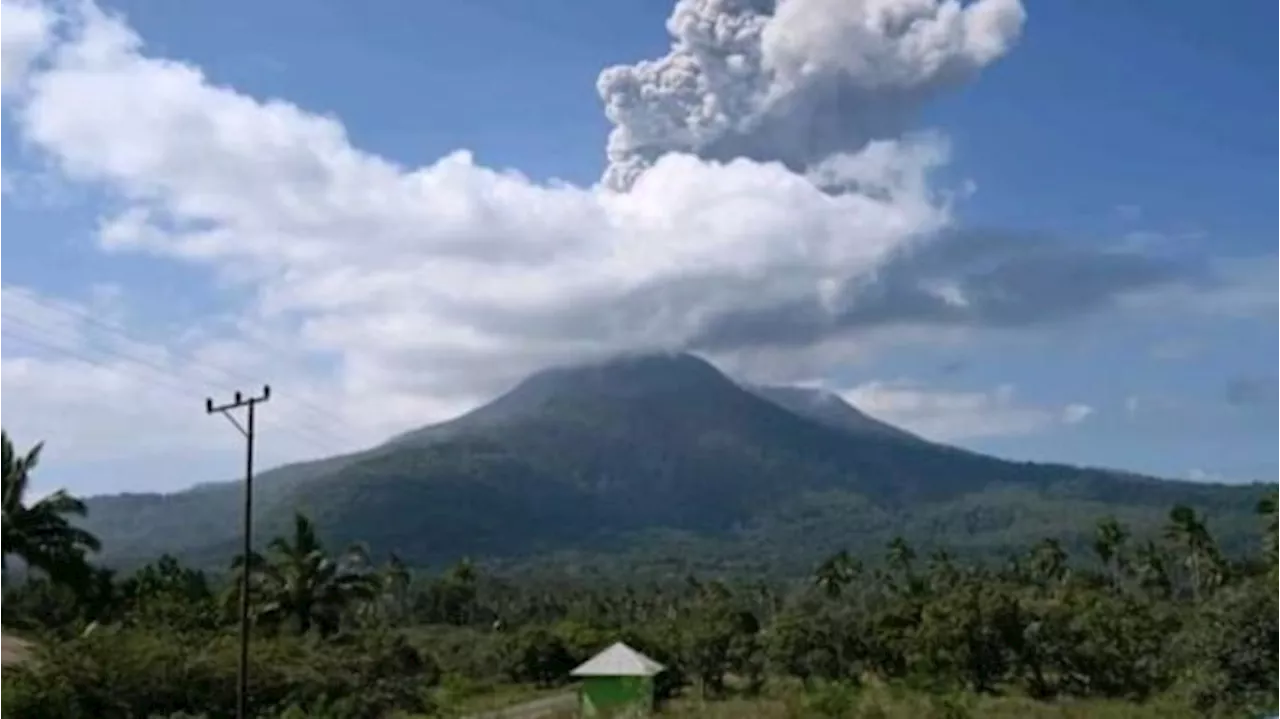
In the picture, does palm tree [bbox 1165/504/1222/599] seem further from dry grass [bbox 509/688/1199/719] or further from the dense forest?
dry grass [bbox 509/688/1199/719]

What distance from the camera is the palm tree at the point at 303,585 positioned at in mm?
49531

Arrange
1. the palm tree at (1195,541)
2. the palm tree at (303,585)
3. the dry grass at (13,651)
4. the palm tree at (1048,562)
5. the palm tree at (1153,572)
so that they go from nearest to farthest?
the dry grass at (13,651) → the palm tree at (303,585) → the palm tree at (1195,541) → the palm tree at (1153,572) → the palm tree at (1048,562)

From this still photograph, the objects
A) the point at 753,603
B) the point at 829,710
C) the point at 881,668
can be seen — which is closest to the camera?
the point at 829,710

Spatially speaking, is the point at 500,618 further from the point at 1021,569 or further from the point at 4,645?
the point at 4,645

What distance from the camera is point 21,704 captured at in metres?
32.0

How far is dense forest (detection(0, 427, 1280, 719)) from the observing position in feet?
103

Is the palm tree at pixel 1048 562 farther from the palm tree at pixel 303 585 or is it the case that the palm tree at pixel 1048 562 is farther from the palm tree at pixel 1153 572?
the palm tree at pixel 303 585

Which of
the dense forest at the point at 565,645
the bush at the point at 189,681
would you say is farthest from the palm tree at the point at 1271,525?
the bush at the point at 189,681

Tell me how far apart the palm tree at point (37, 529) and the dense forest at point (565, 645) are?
5cm

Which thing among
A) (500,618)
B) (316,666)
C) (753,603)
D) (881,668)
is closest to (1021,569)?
(753,603)

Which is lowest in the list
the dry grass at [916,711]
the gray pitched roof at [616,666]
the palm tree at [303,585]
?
the dry grass at [916,711]

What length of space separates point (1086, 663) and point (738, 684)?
41.7 ft

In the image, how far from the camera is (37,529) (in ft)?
135

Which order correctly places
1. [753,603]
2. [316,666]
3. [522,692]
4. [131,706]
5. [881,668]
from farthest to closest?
[753,603]
[522,692]
[881,668]
[316,666]
[131,706]
